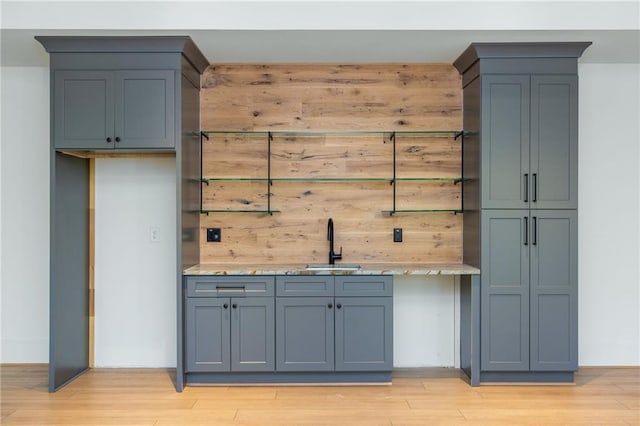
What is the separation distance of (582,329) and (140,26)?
3.88 meters

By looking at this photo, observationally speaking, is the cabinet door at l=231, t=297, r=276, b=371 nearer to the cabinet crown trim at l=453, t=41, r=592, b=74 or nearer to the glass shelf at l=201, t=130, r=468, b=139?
the glass shelf at l=201, t=130, r=468, b=139

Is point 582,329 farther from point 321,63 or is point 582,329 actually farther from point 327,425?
point 321,63

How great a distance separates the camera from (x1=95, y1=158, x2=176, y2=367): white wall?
13.1 feet

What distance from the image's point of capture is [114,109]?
11.2ft

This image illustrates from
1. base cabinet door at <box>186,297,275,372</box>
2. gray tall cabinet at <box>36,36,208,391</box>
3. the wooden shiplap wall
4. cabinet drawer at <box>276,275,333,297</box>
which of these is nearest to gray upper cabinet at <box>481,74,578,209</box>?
the wooden shiplap wall

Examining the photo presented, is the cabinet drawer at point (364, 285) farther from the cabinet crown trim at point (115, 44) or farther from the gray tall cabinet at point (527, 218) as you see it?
the cabinet crown trim at point (115, 44)

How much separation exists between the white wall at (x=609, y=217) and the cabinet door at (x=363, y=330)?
1.66m

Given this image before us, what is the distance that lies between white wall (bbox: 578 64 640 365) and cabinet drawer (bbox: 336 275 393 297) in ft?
5.40

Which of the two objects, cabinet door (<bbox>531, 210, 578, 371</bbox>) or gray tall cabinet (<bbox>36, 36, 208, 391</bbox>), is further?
cabinet door (<bbox>531, 210, 578, 371</bbox>)

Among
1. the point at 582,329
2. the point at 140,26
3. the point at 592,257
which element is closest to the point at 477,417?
the point at 582,329

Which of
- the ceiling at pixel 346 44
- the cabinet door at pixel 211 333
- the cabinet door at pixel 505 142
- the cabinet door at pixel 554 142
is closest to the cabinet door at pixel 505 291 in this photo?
the cabinet door at pixel 505 142

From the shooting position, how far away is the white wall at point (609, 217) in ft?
13.1

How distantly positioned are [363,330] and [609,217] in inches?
85.1

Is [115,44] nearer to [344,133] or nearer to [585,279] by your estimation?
[344,133]
